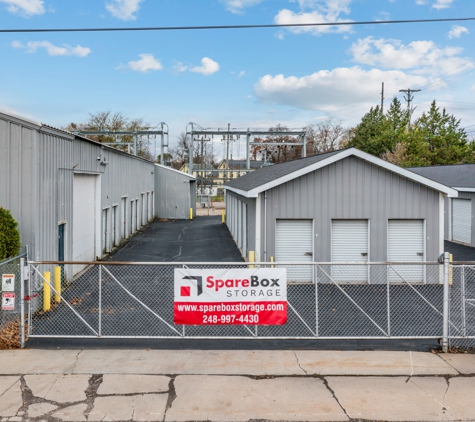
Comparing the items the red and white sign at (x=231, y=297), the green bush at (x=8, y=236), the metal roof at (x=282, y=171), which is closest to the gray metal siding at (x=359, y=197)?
the metal roof at (x=282, y=171)

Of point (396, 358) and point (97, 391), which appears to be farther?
point (396, 358)

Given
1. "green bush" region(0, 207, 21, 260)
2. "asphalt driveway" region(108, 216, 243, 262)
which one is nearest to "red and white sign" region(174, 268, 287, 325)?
"green bush" region(0, 207, 21, 260)

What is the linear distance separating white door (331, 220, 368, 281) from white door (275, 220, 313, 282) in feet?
2.75

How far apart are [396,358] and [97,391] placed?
5274 mm

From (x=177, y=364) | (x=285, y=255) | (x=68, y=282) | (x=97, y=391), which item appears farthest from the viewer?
(x=285, y=255)

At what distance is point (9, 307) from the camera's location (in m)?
8.73

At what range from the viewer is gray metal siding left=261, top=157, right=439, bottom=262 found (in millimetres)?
14781

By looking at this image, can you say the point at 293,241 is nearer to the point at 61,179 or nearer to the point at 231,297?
the point at 231,297

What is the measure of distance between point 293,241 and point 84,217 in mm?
7719

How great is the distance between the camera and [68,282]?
13.8m

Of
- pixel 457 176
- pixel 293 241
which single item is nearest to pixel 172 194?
pixel 457 176

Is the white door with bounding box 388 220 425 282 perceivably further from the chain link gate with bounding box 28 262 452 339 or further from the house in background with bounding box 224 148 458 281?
the chain link gate with bounding box 28 262 452 339

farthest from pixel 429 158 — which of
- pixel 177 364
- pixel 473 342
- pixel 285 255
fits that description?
pixel 177 364

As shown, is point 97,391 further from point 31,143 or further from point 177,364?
point 31,143
